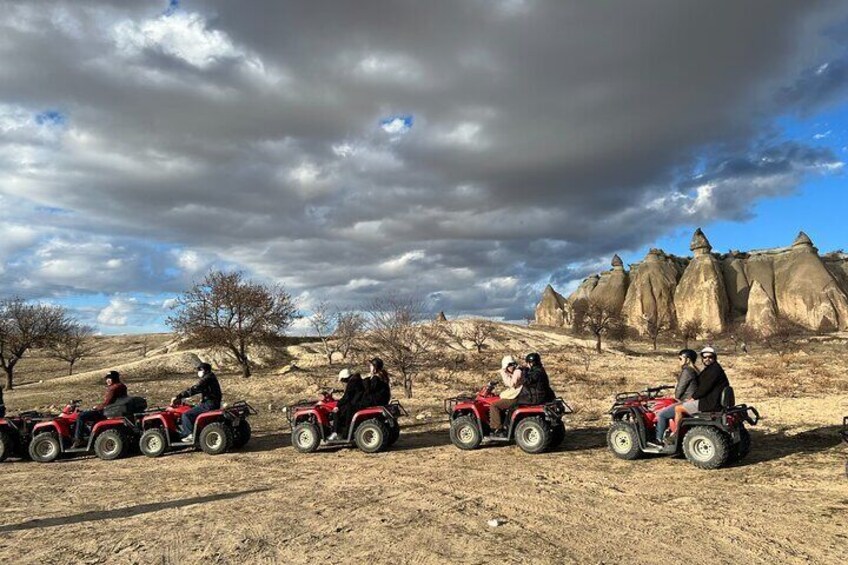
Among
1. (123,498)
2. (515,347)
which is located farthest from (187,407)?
(515,347)

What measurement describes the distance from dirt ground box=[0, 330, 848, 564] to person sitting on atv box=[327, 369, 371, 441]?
18.5 inches

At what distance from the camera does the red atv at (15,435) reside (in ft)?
34.6

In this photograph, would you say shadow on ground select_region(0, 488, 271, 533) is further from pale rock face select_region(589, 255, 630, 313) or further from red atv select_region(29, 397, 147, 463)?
pale rock face select_region(589, 255, 630, 313)

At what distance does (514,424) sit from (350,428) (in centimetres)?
299

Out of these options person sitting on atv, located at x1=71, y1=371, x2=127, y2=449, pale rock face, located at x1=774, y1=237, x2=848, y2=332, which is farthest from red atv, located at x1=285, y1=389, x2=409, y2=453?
pale rock face, located at x1=774, y1=237, x2=848, y2=332

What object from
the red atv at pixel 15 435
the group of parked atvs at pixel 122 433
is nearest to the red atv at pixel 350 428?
the group of parked atvs at pixel 122 433

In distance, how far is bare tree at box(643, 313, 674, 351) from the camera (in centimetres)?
5472

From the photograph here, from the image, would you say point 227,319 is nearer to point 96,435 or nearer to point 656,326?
point 96,435

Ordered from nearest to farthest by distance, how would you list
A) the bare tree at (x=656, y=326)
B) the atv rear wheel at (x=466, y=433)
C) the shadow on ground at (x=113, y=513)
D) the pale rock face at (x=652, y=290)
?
1. the shadow on ground at (x=113, y=513)
2. the atv rear wheel at (x=466, y=433)
3. the bare tree at (x=656, y=326)
4. the pale rock face at (x=652, y=290)

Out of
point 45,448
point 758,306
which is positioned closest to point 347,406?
point 45,448

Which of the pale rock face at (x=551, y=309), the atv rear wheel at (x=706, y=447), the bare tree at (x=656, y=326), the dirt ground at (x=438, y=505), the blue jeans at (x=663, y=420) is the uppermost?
the pale rock face at (x=551, y=309)

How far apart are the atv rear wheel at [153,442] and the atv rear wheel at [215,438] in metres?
0.73

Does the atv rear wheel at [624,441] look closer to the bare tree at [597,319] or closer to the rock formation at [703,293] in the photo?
the bare tree at [597,319]

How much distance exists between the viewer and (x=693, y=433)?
7848 mm
